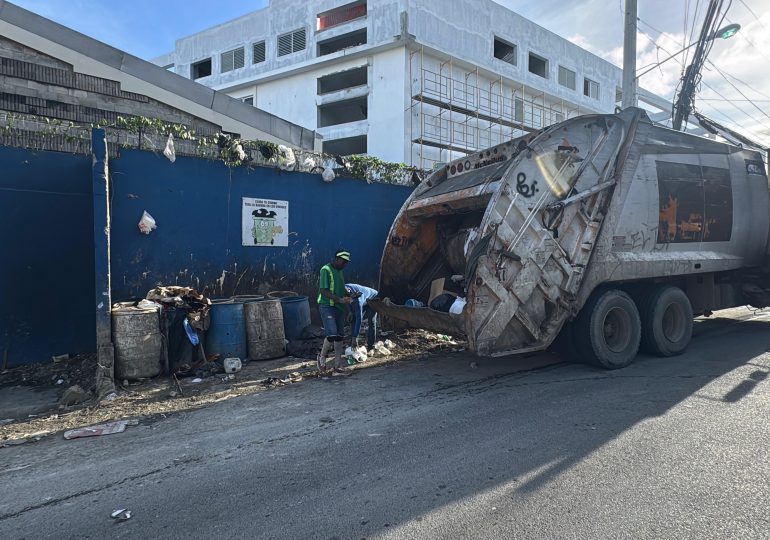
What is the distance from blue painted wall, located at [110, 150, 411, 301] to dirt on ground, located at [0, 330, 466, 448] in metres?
1.29

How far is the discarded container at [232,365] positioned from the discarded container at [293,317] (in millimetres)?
1035

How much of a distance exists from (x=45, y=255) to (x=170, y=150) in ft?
6.88

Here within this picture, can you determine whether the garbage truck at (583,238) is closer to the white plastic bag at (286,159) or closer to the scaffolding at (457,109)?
the white plastic bag at (286,159)

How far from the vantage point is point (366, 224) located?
29.7 feet

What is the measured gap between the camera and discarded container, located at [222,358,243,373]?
5.88 m

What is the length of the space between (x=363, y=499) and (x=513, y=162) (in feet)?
12.3

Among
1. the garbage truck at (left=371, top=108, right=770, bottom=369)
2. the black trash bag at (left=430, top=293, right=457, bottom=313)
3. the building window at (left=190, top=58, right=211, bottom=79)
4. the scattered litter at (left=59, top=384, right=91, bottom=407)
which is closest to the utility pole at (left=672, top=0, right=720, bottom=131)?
the garbage truck at (left=371, top=108, right=770, bottom=369)

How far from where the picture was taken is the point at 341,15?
25.1 metres

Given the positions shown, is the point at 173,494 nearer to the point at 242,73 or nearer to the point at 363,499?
the point at 363,499

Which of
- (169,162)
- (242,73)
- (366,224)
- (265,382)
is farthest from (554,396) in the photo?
(242,73)

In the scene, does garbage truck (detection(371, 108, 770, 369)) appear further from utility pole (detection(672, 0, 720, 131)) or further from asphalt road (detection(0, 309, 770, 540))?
utility pole (detection(672, 0, 720, 131))

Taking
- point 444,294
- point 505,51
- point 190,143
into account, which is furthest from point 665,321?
point 505,51

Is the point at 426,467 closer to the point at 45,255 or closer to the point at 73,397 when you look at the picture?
the point at 73,397

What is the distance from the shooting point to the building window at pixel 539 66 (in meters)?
28.4
